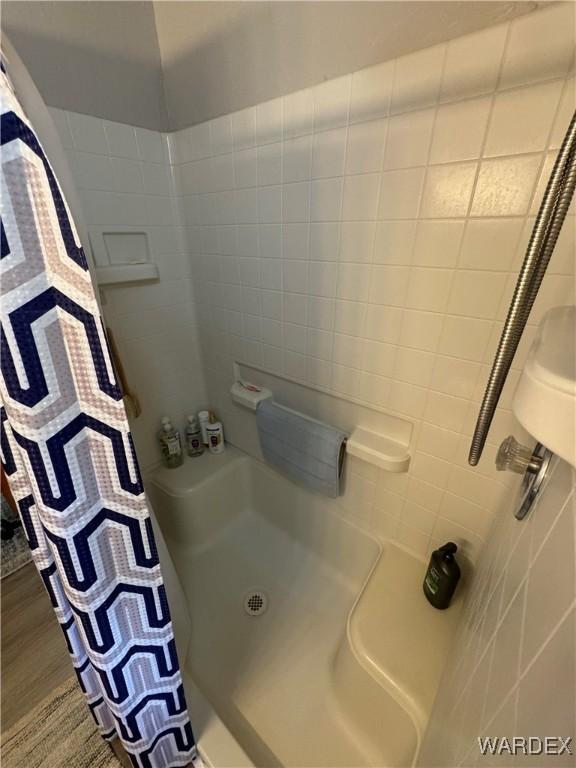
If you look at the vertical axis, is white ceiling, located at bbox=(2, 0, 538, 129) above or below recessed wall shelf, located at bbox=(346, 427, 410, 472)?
above

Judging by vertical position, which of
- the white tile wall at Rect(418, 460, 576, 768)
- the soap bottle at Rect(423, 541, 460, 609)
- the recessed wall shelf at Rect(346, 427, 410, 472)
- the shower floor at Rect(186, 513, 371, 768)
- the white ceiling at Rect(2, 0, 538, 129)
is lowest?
the shower floor at Rect(186, 513, 371, 768)

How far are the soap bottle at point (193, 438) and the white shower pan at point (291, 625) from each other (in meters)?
0.06

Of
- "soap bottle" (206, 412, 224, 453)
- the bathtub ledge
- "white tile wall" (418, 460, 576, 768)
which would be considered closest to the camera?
"white tile wall" (418, 460, 576, 768)

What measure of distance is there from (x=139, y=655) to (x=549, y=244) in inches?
39.3

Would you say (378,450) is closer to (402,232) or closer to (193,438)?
(402,232)

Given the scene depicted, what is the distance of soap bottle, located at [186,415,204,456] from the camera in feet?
4.87

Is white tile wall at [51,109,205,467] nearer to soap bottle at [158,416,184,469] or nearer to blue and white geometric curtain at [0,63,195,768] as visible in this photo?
soap bottle at [158,416,184,469]

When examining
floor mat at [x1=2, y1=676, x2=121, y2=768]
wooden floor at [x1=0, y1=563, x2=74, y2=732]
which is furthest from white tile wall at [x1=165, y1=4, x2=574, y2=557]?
wooden floor at [x1=0, y1=563, x2=74, y2=732]

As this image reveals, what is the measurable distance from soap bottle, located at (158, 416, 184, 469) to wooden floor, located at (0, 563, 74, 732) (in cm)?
69

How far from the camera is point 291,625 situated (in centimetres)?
115

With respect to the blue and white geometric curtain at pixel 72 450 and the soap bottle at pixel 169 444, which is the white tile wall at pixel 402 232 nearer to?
the soap bottle at pixel 169 444

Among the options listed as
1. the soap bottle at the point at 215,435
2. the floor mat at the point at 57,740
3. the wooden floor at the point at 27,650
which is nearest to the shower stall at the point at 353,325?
the soap bottle at the point at 215,435

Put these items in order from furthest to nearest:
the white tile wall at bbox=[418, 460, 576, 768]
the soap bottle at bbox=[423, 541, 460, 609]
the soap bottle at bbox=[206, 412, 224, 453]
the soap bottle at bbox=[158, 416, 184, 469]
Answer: the soap bottle at bbox=[206, 412, 224, 453], the soap bottle at bbox=[158, 416, 184, 469], the soap bottle at bbox=[423, 541, 460, 609], the white tile wall at bbox=[418, 460, 576, 768]

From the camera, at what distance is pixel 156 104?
1059 mm
